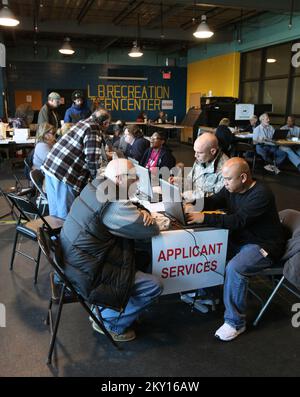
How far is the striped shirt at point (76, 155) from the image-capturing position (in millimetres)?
3316

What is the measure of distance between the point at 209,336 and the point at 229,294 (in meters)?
0.30

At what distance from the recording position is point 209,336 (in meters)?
2.42

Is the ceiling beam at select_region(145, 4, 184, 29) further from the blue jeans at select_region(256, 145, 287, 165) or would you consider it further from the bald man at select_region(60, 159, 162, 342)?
the bald man at select_region(60, 159, 162, 342)

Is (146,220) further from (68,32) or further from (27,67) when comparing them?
(27,67)

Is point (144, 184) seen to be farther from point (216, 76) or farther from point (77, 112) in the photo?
point (216, 76)

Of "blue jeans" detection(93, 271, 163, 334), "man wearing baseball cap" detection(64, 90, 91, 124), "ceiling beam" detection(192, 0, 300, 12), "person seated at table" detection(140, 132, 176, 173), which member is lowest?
"blue jeans" detection(93, 271, 163, 334)

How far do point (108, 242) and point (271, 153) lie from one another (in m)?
7.01

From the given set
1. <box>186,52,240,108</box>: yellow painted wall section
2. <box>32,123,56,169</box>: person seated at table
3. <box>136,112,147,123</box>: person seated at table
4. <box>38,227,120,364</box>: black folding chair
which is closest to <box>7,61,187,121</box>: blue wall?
<box>186,52,240,108</box>: yellow painted wall section

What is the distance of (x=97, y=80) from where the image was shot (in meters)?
14.6

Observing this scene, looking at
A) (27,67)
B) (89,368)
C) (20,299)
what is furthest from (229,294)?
(27,67)

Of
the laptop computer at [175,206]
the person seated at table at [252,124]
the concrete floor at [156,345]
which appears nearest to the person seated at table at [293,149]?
the person seated at table at [252,124]

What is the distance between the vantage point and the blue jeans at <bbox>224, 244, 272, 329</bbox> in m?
2.36

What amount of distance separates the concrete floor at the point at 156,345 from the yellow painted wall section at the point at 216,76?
32.4 ft

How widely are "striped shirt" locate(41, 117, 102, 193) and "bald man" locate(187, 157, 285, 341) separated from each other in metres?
1.30
